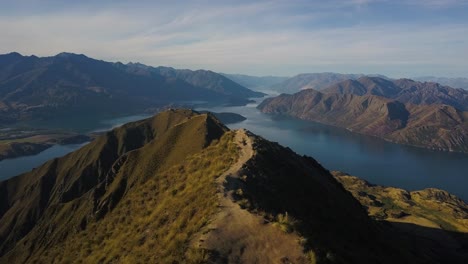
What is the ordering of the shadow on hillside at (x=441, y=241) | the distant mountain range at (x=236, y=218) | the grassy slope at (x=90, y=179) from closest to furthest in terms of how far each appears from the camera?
the distant mountain range at (x=236, y=218)
the shadow on hillside at (x=441, y=241)
the grassy slope at (x=90, y=179)

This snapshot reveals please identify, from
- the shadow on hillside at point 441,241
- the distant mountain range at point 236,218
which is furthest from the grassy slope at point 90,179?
the shadow on hillside at point 441,241

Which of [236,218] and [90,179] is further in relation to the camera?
[90,179]

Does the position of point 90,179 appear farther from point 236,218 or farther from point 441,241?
point 236,218

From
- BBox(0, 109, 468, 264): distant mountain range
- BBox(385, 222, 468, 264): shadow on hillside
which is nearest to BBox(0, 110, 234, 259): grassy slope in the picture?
BBox(0, 109, 468, 264): distant mountain range

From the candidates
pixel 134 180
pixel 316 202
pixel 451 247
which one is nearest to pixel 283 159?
pixel 316 202

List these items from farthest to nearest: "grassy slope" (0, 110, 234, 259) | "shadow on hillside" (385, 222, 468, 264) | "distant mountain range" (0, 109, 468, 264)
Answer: "grassy slope" (0, 110, 234, 259), "shadow on hillside" (385, 222, 468, 264), "distant mountain range" (0, 109, 468, 264)

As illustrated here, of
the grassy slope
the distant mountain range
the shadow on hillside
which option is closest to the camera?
the distant mountain range

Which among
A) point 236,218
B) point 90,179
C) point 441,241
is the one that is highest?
point 236,218

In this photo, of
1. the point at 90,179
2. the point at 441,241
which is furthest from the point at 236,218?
the point at 90,179

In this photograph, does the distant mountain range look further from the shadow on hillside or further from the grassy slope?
the grassy slope

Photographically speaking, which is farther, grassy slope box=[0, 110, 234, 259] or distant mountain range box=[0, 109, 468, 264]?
grassy slope box=[0, 110, 234, 259]

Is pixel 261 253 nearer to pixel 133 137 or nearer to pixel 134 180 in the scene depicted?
pixel 134 180

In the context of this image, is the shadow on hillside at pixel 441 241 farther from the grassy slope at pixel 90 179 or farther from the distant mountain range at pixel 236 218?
the grassy slope at pixel 90 179
